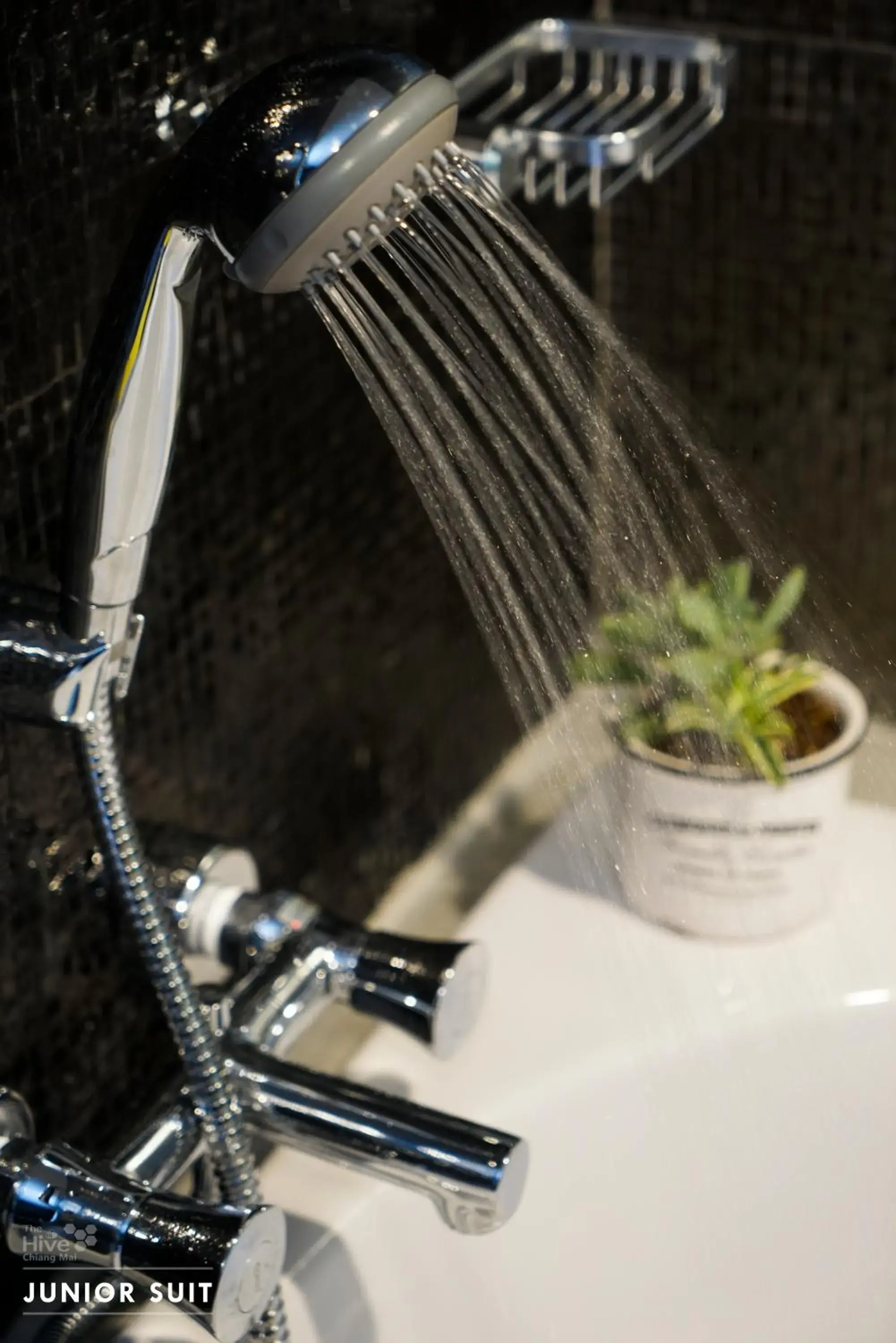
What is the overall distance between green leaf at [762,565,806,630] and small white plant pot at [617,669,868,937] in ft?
0.15

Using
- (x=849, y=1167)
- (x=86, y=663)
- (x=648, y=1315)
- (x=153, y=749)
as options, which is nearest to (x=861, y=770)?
(x=849, y=1167)

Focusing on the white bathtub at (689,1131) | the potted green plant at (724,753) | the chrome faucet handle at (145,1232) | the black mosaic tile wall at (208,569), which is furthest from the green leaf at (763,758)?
the chrome faucet handle at (145,1232)

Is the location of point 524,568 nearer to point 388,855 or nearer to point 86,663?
point 86,663

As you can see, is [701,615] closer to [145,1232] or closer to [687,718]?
[687,718]

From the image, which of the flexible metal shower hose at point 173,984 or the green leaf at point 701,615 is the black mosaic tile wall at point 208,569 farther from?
the green leaf at point 701,615

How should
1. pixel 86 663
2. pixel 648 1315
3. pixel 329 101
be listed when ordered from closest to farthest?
pixel 329 101
pixel 86 663
pixel 648 1315

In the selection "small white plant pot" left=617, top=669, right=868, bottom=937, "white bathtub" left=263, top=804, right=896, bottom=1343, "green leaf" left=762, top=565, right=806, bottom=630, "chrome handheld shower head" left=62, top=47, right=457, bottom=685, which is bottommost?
"white bathtub" left=263, top=804, right=896, bottom=1343

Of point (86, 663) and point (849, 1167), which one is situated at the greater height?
point (86, 663)

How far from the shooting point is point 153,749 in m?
0.74

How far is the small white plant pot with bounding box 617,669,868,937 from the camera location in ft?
2.75

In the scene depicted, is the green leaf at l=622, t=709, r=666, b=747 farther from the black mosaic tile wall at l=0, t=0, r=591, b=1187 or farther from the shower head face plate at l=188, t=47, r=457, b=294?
the shower head face plate at l=188, t=47, r=457, b=294

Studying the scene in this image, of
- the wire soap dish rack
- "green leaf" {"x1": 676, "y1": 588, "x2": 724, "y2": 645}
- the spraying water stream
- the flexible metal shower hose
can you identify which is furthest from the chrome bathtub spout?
the wire soap dish rack

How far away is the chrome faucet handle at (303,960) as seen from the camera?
0.72 m

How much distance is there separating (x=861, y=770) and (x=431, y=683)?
270 mm
